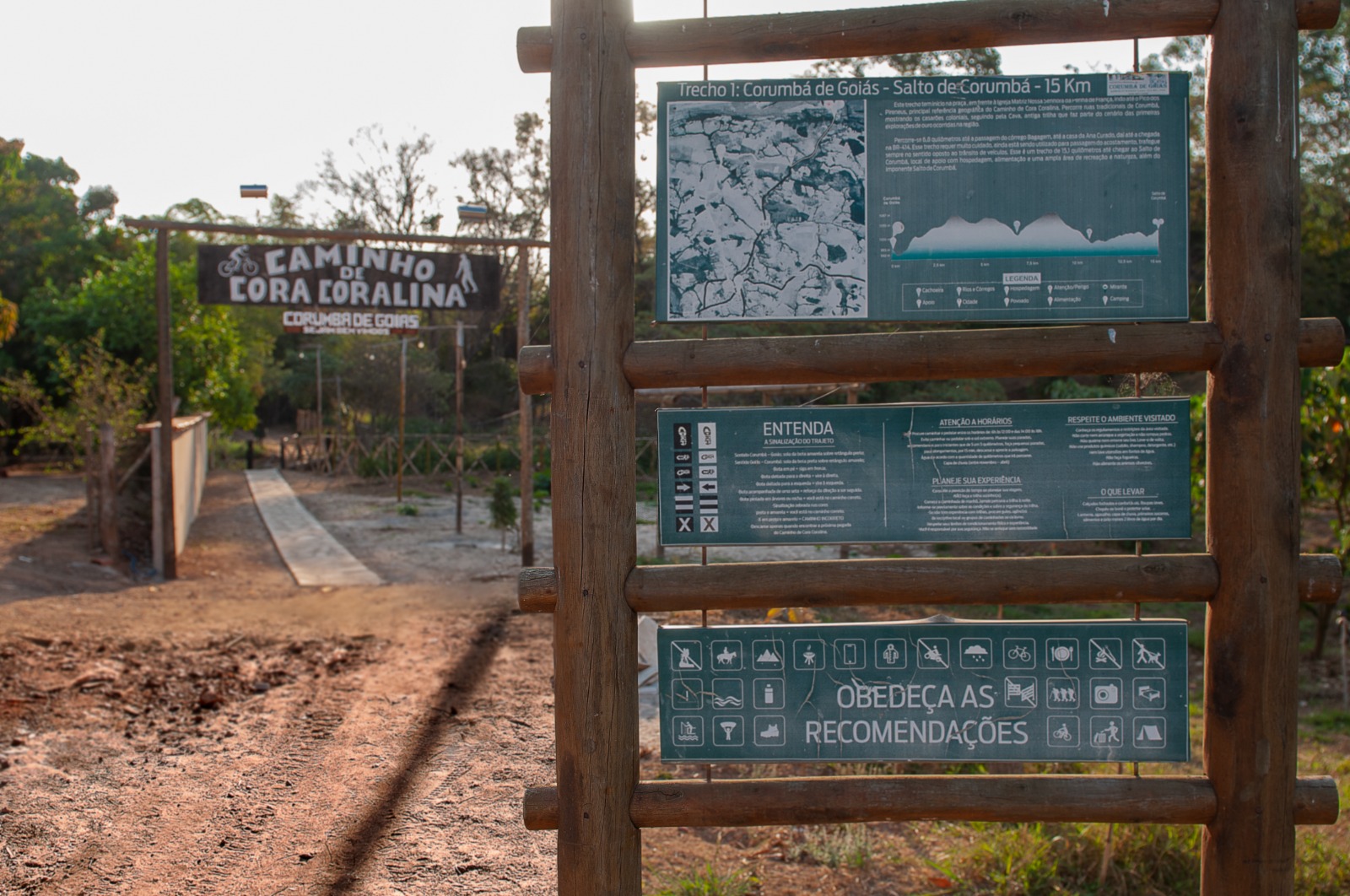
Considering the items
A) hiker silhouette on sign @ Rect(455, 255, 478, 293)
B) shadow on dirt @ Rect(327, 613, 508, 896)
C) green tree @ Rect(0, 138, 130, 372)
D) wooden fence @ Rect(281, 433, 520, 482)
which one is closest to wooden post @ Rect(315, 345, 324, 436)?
wooden fence @ Rect(281, 433, 520, 482)

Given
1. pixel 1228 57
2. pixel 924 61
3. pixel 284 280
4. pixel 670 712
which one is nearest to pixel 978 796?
pixel 670 712

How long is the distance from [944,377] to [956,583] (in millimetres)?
612

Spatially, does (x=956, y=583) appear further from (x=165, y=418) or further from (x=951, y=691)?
(x=165, y=418)

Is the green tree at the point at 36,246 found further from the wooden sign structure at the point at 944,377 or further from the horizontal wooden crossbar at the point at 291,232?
the wooden sign structure at the point at 944,377

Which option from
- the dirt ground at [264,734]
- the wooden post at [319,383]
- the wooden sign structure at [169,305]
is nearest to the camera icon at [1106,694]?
the dirt ground at [264,734]

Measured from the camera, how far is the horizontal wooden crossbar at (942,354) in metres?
2.95

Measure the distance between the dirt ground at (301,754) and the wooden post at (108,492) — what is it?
0.59 metres

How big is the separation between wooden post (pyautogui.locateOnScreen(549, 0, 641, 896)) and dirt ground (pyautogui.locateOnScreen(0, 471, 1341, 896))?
104 centimetres

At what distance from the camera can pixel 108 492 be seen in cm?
1113

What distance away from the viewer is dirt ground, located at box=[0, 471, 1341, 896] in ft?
13.1

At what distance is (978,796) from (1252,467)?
1.22 metres

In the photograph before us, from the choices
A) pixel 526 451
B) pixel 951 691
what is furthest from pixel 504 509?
pixel 951 691

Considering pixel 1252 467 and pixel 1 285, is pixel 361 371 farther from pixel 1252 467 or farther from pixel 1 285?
pixel 1252 467

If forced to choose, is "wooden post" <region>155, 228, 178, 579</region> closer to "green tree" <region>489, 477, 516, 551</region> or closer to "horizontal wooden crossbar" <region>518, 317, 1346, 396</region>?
"green tree" <region>489, 477, 516, 551</region>
